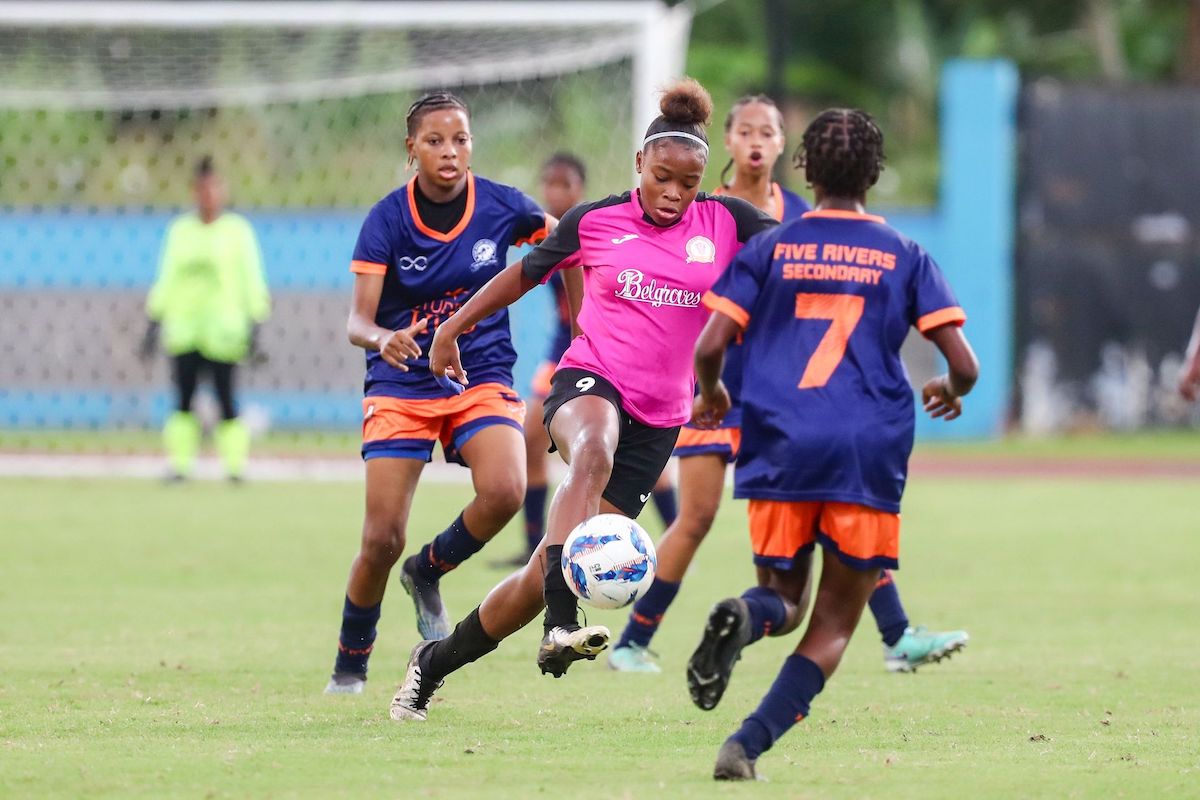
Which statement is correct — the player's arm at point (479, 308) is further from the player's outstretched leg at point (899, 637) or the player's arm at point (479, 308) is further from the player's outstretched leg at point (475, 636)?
the player's outstretched leg at point (899, 637)

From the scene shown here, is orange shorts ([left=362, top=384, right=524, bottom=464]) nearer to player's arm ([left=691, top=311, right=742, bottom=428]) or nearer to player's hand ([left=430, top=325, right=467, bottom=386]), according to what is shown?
player's hand ([left=430, top=325, right=467, bottom=386])

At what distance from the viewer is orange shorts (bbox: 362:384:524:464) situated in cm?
718

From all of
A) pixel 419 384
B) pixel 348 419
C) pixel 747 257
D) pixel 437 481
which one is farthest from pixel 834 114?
pixel 348 419

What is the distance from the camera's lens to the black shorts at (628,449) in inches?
250

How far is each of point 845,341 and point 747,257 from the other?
376mm

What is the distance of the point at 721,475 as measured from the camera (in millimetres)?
8070

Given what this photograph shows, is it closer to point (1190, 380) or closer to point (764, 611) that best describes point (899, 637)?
point (1190, 380)

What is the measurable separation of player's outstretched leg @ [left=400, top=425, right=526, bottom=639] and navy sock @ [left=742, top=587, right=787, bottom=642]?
6.00 feet

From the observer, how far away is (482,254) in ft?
24.0

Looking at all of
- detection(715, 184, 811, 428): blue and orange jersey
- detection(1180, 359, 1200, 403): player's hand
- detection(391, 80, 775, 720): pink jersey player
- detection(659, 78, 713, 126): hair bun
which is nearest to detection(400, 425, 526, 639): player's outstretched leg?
detection(391, 80, 775, 720): pink jersey player

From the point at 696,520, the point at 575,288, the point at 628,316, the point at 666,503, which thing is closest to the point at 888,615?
the point at 696,520

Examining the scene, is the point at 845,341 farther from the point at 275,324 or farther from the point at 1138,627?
the point at 275,324

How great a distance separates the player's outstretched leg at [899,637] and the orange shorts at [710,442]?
85 centimetres

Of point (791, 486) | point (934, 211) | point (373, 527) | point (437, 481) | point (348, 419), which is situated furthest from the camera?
point (934, 211)
